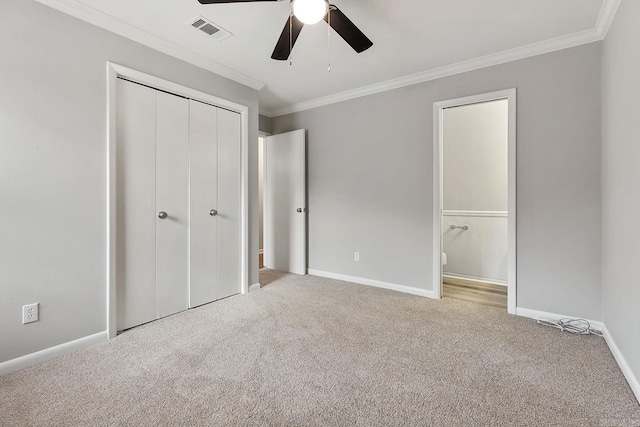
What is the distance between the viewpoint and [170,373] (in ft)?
5.97

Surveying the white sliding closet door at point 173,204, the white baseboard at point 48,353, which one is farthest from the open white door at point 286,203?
the white baseboard at point 48,353

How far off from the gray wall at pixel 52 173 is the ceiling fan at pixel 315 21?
1.22 meters

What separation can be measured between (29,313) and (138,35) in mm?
2187

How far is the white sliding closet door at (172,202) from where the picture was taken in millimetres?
2627

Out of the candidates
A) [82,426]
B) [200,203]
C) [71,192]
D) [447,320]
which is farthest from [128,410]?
[447,320]

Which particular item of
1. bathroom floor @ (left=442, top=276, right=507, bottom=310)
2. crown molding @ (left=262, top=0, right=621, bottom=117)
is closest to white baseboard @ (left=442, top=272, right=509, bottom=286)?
bathroom floor @ (left=442, top=276, right=507, bottom=310)

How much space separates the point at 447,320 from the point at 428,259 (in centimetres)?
77

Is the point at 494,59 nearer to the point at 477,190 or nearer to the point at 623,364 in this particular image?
the point at 477,190

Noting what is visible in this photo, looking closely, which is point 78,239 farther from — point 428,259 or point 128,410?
point 428,259

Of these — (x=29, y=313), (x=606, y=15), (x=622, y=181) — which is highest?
(x=606, y=15)

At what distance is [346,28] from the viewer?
6.15ft

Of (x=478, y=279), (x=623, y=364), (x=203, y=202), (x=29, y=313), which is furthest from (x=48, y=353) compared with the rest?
(x=478, y=279)

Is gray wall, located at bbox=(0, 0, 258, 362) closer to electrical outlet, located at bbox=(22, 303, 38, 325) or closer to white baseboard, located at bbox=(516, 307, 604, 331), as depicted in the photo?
electrical outlet, located at bbox=(22, 303, 38, 325)

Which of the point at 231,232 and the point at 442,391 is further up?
the point at 231,232
